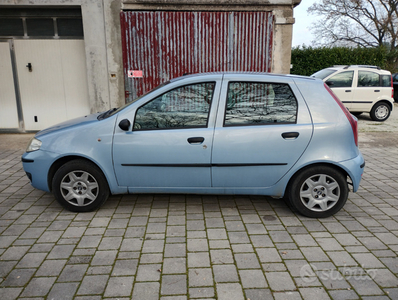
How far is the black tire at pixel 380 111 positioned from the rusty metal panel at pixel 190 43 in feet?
17.3

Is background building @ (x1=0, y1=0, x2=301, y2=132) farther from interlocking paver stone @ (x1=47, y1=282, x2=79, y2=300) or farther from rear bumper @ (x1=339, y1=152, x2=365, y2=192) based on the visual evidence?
interlocking paver stone @ (x1=47, y1=282, x2=79, y2=300)

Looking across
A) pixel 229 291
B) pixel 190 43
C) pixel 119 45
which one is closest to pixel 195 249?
pixel 229 291

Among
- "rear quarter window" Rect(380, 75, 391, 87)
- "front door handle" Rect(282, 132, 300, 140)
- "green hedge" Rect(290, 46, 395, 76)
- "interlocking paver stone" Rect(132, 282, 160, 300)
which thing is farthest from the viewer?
"green hedge" Rect(290, 46, 395, 76)

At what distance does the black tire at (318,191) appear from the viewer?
3869 millimetres

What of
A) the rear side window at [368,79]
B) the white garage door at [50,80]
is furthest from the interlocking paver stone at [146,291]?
the rear side window at [368,79]

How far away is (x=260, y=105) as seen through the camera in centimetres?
390

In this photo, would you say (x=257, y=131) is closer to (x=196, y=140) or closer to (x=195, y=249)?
(x=196, y=140)

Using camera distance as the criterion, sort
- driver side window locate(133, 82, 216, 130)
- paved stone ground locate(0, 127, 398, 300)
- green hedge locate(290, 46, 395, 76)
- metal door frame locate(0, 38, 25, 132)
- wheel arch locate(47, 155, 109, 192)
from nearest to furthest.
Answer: paved stone ground locate(0, 127, 398, 300) < driver side window locate(133, 82, 216, 130) < wheel arch locate(47, 155, 109, 192) < metal door frame locate(0, 38, 25, 132) < green hedge locate(290, 46, 395, 76)

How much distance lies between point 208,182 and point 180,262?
44.5 inches

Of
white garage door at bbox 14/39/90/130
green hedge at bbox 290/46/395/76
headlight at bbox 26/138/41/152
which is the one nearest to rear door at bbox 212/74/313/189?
headlight at bbox 26/138/41/152

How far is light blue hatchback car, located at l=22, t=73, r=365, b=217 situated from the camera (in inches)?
150

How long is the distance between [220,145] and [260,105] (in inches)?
26.8

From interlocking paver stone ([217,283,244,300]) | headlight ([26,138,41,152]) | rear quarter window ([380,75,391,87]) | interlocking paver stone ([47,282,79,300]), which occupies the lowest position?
interlocking paver stone ([217,283,244,300])

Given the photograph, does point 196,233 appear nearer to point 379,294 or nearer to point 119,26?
point 379,294
